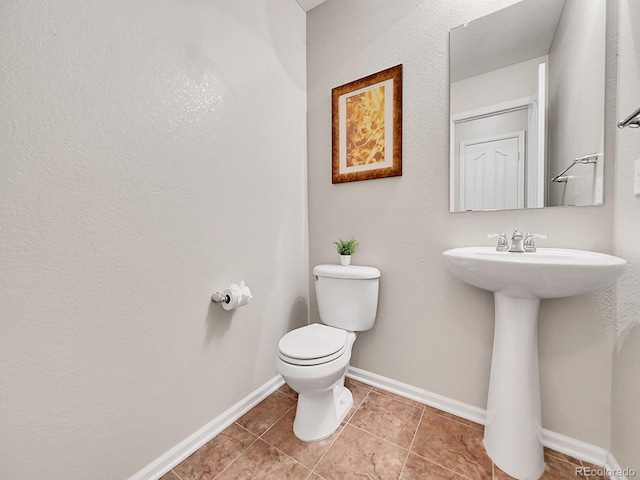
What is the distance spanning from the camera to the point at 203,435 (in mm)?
1202

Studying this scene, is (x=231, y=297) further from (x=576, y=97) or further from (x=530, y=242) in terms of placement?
(x=576, y=97)

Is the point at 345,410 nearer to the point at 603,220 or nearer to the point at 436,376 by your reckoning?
the point at 436,376

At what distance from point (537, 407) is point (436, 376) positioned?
450 millimetres

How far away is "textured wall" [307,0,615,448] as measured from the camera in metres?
1.10

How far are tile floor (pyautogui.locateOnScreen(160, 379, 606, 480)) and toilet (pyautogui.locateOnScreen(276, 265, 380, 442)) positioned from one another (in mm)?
73

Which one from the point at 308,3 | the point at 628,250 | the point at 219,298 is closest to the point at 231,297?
the point at 219,298

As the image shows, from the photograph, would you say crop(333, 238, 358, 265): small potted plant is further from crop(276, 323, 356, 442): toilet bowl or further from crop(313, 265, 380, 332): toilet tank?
crop(276, 323, 356, 442): toilet bowl

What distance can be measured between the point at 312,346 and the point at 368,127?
1.25 meters

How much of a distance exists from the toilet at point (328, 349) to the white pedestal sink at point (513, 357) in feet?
1.74

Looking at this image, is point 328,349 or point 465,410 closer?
point 328,349

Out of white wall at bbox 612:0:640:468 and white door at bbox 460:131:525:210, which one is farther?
white door at bbox 460:131:525:210

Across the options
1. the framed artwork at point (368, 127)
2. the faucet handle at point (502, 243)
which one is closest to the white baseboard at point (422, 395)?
the faucet handle at point (502, 243)

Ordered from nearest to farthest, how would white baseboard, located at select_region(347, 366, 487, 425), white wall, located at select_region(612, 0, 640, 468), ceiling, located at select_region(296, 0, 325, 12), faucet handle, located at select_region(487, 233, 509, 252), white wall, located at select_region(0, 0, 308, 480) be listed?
1. white wall, located at select_region(0, 0, 308, 480)
2. white wall, located at select_region(612, 0, 640, 468)
3. faucet handle, located at select_region(487, 233, 509, 252)
4. white baseboard, located at select_region(347, 366, 487, 425)
5. ceiling, located at select_region(296, 0, 325, 12)

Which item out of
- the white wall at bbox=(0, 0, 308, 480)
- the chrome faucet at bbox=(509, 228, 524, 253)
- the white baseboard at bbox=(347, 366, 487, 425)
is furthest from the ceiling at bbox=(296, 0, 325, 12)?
the white baseboard at bbox=(347, 366, 487, 425)
